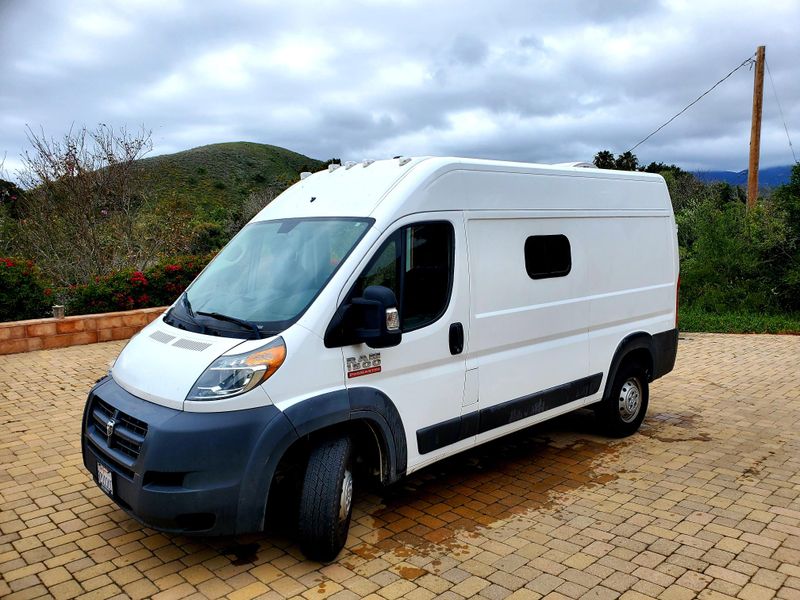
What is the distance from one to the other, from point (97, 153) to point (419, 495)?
39.8 feet

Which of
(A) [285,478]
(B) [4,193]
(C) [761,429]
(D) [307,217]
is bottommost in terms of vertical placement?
(C) [761,429]

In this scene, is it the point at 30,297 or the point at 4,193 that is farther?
the point at 4,193

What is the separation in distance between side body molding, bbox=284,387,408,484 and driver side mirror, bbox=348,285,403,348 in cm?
34

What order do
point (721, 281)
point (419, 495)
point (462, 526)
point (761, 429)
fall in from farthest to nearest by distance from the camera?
point (721, 281), point (761, 429), point (419, 495), point (462, 526)

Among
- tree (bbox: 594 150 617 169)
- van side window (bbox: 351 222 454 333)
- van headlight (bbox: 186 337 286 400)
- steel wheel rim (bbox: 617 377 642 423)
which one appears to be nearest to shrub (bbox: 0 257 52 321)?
van headlight (bbox: 186 337 286 400)

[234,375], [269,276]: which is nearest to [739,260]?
[269,276]

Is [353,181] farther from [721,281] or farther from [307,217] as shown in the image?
Result: [721,281]

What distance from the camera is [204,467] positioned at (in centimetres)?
343

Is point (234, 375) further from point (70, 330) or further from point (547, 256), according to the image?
point (70, 330)

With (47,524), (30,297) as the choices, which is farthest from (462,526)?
(30,297)

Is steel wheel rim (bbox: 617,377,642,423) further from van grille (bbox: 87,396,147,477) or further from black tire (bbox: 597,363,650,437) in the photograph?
van grille (bbox: 87,396,147,477)

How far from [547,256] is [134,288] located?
27.5ft

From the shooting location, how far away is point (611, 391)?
5977 millimetres

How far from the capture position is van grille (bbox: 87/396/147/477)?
3.61 meters
